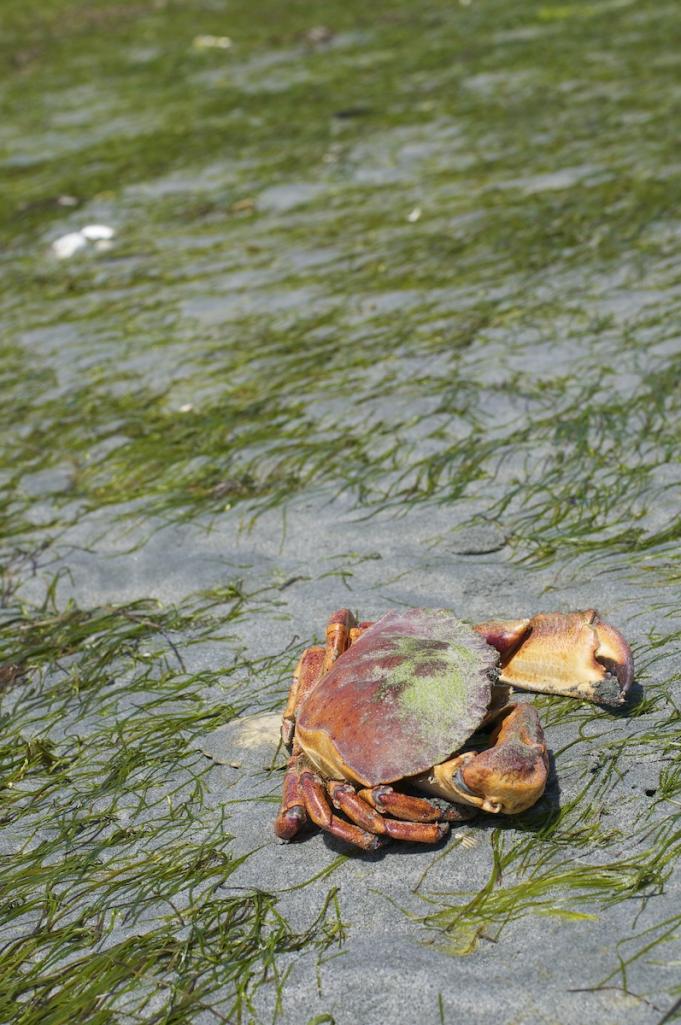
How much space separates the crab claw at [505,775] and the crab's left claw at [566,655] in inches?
15.0

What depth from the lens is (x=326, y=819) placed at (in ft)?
9.35

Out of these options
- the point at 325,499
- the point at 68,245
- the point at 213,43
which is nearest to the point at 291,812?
the point at 325,499

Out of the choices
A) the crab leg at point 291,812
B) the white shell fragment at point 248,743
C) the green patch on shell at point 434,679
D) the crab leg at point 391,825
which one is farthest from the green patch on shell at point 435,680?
the white shell fragment at point 248,743

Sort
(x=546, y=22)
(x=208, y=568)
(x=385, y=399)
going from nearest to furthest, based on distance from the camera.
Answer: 1. (x=208, y=568)
2. (x=385, y=399)
3. (x=546, y=22)

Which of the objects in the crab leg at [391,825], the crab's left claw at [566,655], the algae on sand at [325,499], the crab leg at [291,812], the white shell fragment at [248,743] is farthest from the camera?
the white shell fragment at [248,743]

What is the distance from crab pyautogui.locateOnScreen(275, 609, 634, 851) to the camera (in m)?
2.78

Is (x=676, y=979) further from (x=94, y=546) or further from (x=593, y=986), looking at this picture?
(x=94, y=546)

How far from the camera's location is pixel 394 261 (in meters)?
6.96

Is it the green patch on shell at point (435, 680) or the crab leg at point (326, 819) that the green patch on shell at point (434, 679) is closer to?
the green patch on shell at point (435, 680)

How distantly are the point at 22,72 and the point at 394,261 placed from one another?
9048mm

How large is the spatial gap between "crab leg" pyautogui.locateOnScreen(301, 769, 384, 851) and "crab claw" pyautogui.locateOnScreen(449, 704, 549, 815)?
245 millimetres

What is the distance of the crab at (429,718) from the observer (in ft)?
9.12

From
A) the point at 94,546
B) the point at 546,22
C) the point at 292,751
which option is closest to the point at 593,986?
the point at 292,751

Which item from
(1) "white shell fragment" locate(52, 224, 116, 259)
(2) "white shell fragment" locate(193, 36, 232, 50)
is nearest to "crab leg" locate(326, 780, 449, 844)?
(1) "white shell fragment" locate(52, 224, 116, 259)
